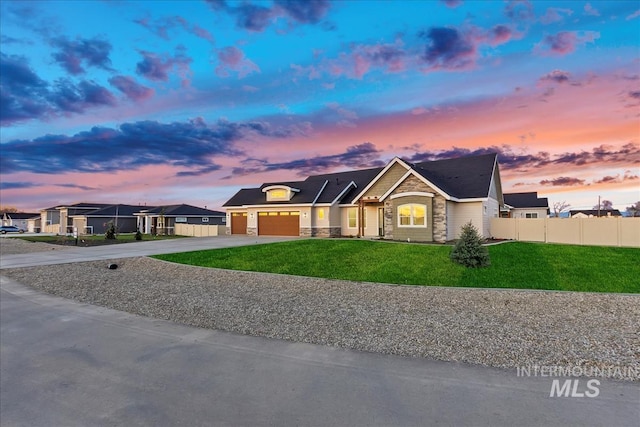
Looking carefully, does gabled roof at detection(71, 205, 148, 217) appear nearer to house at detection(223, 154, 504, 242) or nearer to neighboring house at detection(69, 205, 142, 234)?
neighboring house at detection(69, 205, 142, 234)

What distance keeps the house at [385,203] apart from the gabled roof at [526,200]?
17798mm

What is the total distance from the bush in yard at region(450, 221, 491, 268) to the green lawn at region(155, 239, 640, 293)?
0.37m

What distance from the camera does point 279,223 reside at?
106 ft

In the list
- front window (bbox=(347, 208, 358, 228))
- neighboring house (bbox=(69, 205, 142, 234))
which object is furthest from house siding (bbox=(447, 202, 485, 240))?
neighboring house (bbox=(69, 205, 142, 234))

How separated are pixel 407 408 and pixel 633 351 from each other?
481cm

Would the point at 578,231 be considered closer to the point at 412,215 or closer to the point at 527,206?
the point at 412,215

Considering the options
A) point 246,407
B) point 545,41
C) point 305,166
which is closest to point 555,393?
point 246,407

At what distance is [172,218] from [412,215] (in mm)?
36799

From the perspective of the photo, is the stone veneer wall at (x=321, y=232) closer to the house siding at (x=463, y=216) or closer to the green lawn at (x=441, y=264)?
the green lawn at (x=441, y=264)

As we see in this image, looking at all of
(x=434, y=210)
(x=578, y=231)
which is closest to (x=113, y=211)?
(x=434, y=210)

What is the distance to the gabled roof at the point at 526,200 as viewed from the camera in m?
41.9

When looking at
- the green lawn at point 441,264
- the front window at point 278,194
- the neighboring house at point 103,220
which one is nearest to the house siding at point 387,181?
the green lawn at point 441,264

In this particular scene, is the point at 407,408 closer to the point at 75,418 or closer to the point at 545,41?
the point at 75,418

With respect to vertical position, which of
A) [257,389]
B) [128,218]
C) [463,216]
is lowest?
[257,389]
